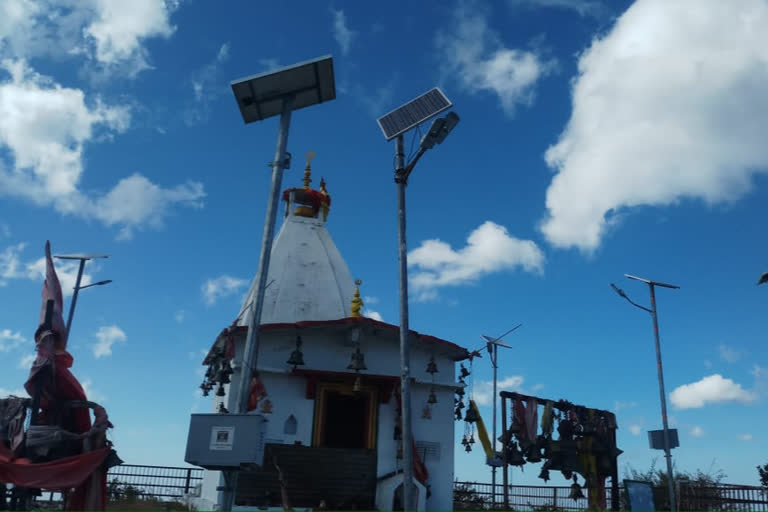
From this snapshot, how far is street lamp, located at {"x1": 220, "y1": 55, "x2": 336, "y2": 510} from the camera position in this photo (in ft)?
41.8

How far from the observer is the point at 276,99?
13539 millimetres

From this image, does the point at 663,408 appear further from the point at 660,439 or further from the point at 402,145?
the point at 402,145

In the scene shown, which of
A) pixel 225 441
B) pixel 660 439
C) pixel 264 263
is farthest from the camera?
pixel 660 439

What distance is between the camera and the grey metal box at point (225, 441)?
1042 cm

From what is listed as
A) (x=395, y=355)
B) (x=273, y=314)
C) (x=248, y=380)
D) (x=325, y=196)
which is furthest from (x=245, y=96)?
(x=325, y=196)

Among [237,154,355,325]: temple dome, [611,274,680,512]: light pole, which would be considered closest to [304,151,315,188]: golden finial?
[237,154,355,325]: temple dome

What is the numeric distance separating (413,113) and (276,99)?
3026 millimetres

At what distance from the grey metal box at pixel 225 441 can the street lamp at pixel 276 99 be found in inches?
79.7

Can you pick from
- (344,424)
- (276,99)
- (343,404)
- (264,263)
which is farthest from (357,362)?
(276,99)

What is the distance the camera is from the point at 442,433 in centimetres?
1922

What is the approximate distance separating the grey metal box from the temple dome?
11136 millimetres

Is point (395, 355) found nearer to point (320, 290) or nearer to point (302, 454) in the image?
point (302, 454)

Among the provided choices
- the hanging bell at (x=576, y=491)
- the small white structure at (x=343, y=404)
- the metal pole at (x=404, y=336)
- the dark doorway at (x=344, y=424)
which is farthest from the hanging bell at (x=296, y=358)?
the hanging bell at (x=576, y=491)

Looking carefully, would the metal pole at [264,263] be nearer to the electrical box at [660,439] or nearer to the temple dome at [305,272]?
the temple dome at [305,272]
